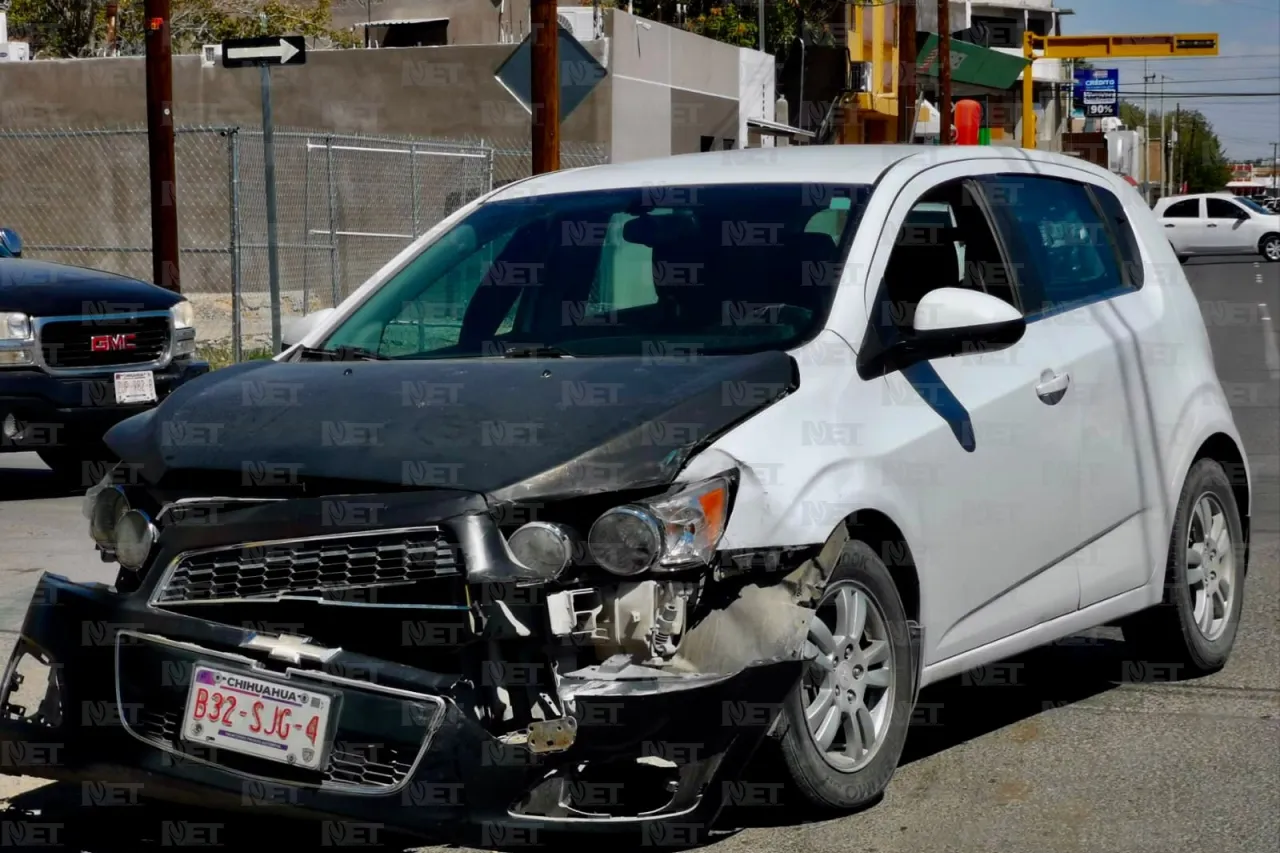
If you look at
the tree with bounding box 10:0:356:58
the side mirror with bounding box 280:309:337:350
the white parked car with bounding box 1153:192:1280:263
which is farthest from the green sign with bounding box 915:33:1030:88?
the side mirror with bounding box 280:309:337:350

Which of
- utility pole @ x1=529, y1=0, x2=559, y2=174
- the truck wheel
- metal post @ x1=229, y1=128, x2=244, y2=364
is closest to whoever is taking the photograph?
the truck wheel

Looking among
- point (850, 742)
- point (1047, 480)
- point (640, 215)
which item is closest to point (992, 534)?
point (1047, 480)

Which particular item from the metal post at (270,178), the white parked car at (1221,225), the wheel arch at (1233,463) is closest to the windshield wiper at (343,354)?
the wheel arch at (1233,463)

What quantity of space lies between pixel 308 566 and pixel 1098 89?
6893cm

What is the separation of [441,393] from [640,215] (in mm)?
1303

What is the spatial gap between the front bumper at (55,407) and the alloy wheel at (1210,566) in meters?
5.78

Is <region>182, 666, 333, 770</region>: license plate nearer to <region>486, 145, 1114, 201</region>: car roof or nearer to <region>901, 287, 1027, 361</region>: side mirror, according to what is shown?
<region>901, 287, 1027, 361</region>: side mirror

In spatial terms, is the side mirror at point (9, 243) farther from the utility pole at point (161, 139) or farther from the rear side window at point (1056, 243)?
the rear side window at point (1056, 243)

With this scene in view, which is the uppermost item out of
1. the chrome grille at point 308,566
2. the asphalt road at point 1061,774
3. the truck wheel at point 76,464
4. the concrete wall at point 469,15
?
the concrete wall at point 469,15

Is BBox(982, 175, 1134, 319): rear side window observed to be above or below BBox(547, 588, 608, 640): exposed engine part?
above

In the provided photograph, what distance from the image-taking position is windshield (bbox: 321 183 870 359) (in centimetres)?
487

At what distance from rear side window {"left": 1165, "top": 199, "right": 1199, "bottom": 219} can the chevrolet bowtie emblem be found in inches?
1873

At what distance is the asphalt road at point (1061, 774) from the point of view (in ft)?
14.7

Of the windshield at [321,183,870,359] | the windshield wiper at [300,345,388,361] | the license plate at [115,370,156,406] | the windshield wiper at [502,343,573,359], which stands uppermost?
the windshield at [321,183,870,359]
